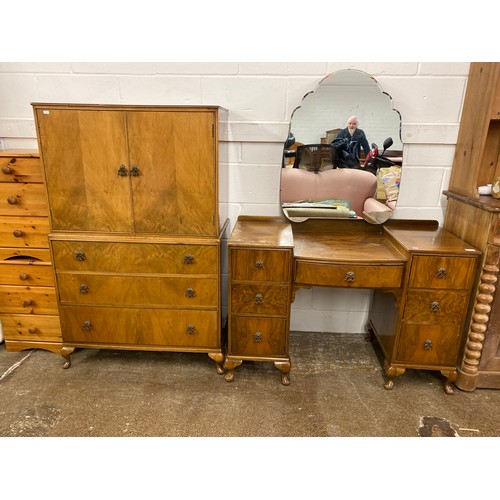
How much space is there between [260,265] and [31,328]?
5.38 feet

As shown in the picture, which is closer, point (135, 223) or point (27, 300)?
point (135, 223)

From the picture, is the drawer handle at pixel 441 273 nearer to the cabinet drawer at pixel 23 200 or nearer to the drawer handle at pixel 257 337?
the drawer handle at pixel 257 337

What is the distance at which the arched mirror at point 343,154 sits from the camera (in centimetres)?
227

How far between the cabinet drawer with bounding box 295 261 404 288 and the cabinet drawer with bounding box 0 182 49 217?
157 centimetres

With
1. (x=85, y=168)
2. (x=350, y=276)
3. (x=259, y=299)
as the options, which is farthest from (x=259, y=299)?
(x=85, y=168)

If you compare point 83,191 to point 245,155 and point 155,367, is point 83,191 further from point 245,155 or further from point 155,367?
point 155,367

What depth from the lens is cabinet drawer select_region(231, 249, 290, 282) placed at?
2.03 meters

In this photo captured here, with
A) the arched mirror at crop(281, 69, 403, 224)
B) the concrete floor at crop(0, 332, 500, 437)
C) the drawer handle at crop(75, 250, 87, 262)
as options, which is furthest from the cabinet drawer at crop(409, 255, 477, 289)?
the drawer handle at crop(75, 250, 87, 262)

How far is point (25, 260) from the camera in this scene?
236 cm

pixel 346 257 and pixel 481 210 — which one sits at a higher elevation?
pixel 481 210

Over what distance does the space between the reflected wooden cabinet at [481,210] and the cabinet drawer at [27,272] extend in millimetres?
2549

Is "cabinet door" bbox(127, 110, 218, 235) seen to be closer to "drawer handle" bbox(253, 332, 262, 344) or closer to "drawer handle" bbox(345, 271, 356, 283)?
"drawer handle" bbox(253, 332, 262, 344)

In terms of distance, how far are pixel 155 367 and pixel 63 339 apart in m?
0.60

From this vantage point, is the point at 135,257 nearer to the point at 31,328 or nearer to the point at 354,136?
the point at 31,328
